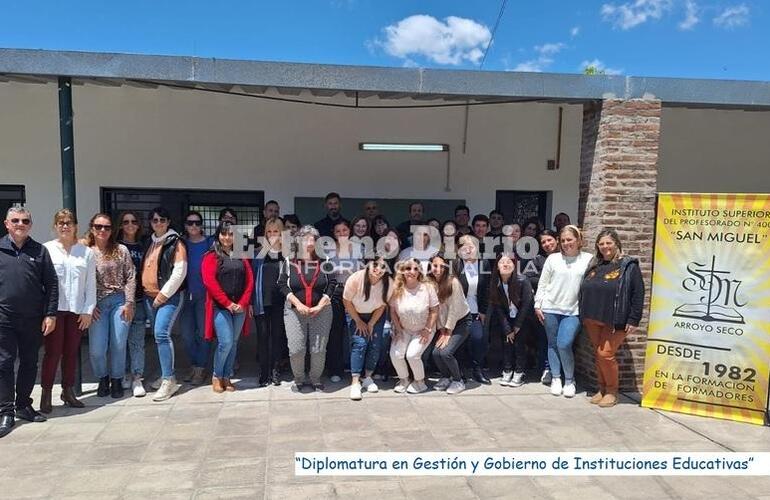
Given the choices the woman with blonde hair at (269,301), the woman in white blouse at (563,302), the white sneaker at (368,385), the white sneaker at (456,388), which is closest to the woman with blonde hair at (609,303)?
the woman in white blouse at (563,302)

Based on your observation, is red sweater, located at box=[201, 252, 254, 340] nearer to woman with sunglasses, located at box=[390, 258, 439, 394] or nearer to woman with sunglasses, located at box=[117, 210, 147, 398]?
woman with sunglasses, located at box=[117, 210, 147, 398]

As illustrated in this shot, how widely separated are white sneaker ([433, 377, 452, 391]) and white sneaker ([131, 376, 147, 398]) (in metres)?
2.79

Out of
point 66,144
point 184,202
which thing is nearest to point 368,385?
point 66,144

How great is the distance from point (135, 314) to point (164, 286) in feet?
1.50

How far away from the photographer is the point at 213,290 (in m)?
4.83

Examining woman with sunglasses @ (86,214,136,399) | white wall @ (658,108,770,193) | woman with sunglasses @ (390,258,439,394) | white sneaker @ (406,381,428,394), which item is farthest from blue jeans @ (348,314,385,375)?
white wall @ (658,108,770,193)

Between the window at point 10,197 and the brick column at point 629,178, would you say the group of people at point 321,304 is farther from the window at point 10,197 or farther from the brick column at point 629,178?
the window at point 10,197

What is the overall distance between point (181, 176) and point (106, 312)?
3231 mm

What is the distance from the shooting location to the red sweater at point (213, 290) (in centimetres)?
483

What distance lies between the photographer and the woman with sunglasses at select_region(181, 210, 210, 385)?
198 inches

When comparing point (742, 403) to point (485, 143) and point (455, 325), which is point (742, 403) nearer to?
point (455, 325)

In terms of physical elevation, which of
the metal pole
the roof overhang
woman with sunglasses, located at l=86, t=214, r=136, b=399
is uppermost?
the roof overhang

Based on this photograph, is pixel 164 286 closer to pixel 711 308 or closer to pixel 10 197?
pixel 10 197

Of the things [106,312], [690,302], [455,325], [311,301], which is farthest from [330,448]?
[690,302]
